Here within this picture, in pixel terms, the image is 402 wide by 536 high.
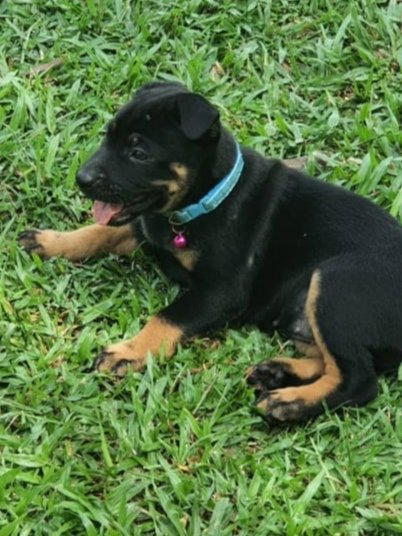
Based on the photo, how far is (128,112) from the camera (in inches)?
184

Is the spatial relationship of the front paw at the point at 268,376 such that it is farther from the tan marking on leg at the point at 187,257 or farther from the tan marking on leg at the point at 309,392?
the tan marking on leg at the point at 187,257

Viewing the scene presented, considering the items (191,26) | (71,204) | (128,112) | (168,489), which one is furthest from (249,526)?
(191,26)

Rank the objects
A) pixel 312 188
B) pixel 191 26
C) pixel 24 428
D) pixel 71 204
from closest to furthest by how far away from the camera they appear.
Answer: pixel 24 428 < pixel 312 188 < pixel 71 204 < pixel 191 26

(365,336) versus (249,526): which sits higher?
(365,336)

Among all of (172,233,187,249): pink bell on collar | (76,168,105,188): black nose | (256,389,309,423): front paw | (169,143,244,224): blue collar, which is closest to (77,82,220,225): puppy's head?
(76,168,105,188): black nose

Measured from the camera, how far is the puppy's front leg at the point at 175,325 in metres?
4.65

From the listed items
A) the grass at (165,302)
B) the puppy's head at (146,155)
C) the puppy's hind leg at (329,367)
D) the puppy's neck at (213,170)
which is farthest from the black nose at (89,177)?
the puppy's hind leg at (329,367)

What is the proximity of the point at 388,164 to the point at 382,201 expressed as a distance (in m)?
0.29

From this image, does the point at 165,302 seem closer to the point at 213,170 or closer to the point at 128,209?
the point at 128,209

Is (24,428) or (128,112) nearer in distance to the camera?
(24,428)

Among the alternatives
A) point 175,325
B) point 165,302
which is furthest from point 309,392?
point 165,302

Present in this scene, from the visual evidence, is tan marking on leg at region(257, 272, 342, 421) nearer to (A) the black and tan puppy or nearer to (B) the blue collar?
(A) the black and tan puppy

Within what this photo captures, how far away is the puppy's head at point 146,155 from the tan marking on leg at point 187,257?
1.07 ft

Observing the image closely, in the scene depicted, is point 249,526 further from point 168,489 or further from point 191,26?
point 191,26
